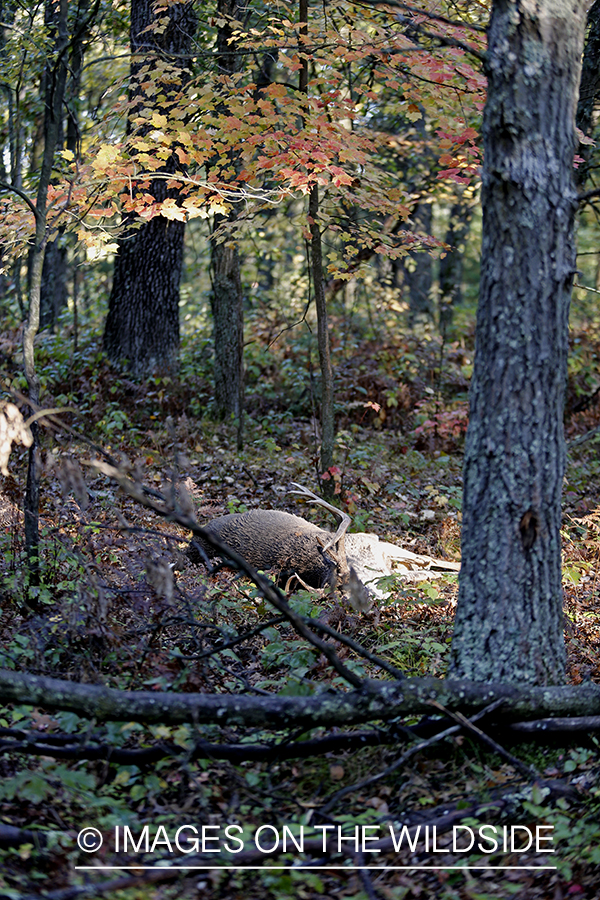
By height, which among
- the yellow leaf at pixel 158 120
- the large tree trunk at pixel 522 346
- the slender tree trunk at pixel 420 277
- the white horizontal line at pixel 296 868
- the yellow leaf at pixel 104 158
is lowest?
the white horizontal line at pixel 296 868

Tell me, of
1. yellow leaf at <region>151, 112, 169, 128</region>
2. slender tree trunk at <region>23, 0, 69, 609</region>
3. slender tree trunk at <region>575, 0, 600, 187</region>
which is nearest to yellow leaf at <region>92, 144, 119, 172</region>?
yellow leaf at <region>151, 112, 169, 128</region>

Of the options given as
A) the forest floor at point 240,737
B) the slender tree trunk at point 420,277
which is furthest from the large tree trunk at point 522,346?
the slender tree trunk at point 420,277

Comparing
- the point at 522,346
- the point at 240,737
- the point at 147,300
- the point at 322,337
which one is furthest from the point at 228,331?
the point at 240,737

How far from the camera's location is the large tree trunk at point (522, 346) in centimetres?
321

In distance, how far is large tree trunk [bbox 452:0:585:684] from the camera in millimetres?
3207

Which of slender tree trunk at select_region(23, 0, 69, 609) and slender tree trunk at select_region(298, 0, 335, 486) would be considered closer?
slender tree trunk at select_region(23, 0, 69, 609)

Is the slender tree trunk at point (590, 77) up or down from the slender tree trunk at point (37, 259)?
up

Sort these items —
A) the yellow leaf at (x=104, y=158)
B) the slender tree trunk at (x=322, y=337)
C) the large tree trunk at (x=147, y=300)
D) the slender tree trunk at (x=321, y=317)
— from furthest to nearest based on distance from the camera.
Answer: the large tree trunk at (x=147, y=300) → the slender tree trunk at (x=322, y=337) → the slender tree trunk at (x=321, y=317) → the yellow leaf at (x=104, y=158)

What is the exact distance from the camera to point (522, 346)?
10.6ft

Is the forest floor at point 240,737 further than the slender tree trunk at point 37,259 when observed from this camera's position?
No

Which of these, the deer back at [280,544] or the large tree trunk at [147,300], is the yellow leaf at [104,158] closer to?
the deer back at [280,544]

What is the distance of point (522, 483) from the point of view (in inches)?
130

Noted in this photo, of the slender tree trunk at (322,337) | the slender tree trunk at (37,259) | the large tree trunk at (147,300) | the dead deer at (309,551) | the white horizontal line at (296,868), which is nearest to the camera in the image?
the white horizontal line at (296,868)

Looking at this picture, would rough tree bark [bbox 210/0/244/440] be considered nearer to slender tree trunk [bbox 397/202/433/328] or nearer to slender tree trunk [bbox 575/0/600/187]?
slender tree trunk [bbox 575/0/600/187]
